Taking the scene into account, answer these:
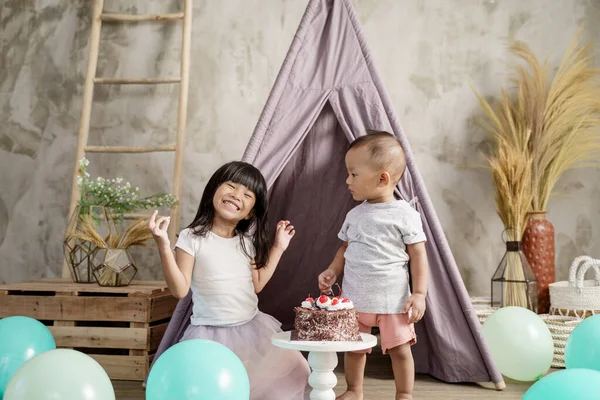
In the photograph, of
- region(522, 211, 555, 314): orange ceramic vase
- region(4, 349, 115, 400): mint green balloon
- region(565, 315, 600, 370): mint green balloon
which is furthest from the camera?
region(522, 211, 555, 314): orange ceramic vase

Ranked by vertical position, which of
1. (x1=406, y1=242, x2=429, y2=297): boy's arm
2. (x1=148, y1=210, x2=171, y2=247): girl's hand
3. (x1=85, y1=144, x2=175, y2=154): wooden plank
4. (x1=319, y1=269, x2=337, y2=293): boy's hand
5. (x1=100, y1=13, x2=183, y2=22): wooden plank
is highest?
(x1=100, y1=13, x2=183, y2=22): wooden plank

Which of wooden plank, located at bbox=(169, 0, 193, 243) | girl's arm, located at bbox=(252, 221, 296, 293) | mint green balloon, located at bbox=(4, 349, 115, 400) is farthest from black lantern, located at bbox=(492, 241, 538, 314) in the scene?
mint green balloon, located at bbox=(4, 349, 115, 400)

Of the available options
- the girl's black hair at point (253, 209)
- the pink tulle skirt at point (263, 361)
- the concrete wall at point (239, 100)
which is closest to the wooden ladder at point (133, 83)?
the concrete wall at point (239, 100)

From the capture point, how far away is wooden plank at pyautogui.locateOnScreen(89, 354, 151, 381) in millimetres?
2393

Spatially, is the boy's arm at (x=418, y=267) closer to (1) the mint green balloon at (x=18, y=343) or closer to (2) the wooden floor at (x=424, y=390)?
(2) the wooden floor at (x=424, y=390)

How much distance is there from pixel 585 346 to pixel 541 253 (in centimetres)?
105

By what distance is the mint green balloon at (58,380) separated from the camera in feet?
5.10

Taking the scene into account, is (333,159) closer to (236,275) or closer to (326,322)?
(236,275)

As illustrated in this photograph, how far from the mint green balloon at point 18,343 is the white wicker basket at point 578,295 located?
7.45 ft

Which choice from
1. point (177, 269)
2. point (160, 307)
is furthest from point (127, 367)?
point (177, 269)

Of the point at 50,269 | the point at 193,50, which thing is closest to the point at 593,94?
the point at 193,50

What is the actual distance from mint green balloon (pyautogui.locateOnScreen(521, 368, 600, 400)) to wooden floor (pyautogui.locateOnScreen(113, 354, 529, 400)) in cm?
70

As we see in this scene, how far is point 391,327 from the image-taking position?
6.85ft

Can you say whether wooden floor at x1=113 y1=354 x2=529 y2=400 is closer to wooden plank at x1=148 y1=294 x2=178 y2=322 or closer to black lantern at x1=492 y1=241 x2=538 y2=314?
wooden plank at x1=148 y1=294 x2=178 y2=322
